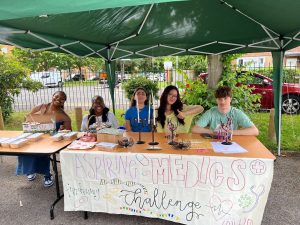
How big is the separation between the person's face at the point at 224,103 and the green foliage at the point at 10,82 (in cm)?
620

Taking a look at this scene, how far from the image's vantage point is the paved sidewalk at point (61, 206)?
107 inches

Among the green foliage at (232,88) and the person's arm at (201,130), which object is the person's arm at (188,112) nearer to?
the person's arm at (201,130)

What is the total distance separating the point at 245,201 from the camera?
227 cm

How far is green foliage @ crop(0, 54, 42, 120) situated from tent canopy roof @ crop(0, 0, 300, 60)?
10.2 feet

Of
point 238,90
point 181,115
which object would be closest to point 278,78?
point 238,90

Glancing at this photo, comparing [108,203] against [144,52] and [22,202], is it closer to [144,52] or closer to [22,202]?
[22,202]

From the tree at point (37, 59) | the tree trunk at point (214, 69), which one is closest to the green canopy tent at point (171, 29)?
the tree trunk at point (214, 69)

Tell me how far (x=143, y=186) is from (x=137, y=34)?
9.30 ft

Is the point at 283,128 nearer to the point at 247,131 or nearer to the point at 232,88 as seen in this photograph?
the point at 232,88

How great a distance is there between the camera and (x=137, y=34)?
4441 millimetres

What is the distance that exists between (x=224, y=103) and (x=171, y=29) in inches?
71.9

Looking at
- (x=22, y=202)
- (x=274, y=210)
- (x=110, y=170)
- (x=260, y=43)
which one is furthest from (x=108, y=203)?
(x=260, y=43)

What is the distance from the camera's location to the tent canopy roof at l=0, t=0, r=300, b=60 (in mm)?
3217

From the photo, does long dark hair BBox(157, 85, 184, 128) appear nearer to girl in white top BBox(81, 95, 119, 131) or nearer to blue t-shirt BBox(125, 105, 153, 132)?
blue t-shirt BBox(125, 105, 153, 132)
